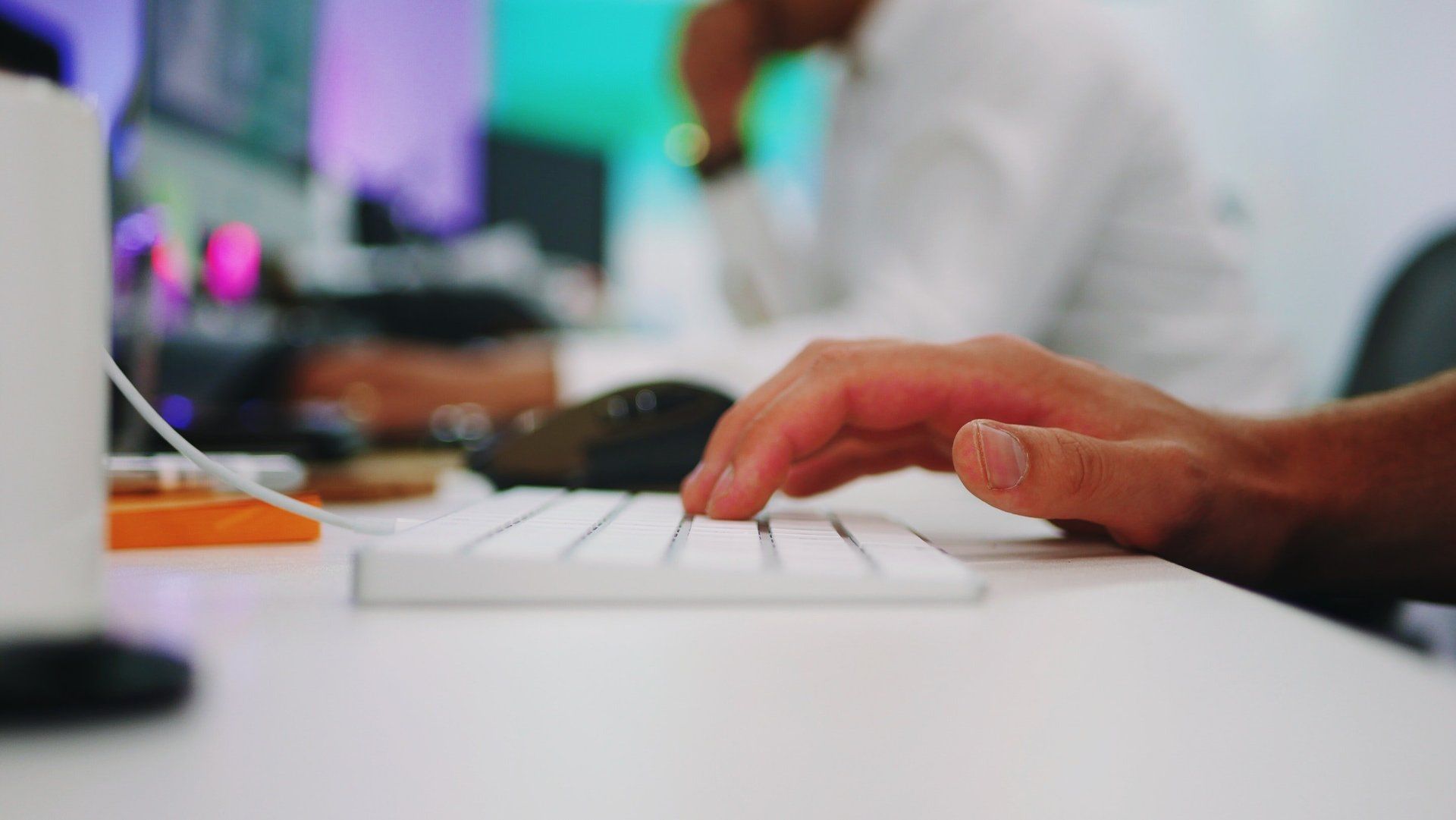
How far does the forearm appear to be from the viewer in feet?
1.49

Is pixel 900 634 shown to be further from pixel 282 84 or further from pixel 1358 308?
pixel 1358 308

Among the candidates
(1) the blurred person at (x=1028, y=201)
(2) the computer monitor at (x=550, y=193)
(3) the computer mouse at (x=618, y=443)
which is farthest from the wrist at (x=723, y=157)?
(2) the computer monitor at (x=550, y=193)

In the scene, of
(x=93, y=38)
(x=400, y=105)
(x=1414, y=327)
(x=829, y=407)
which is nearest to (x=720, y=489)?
(x=829, y=407)

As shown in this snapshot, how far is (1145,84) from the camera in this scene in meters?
1.24

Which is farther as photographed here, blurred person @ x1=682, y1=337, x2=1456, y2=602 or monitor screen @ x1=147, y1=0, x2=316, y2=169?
monitor screen @ x1=147, y1=0, x2=316, y2=169

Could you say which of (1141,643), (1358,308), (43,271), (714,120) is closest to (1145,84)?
(714,120)

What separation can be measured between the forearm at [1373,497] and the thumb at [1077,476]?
0.11 m

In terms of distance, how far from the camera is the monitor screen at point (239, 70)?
0.80 m

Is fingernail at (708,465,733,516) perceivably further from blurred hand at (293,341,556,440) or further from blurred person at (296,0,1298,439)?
blurred hand at (293,341,556,440)

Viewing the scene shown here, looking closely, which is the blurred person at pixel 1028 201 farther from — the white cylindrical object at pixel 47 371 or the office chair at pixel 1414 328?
the white cylindrical object at pixel 47 371

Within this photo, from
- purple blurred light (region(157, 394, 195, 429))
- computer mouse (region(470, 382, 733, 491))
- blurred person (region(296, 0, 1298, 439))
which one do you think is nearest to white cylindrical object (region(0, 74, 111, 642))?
computer mouse (region(470, 382, 733, 491))

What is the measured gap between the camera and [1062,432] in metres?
0.36

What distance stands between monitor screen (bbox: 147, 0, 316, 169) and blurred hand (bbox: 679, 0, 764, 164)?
72 cm

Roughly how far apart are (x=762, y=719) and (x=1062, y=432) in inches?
8.4
